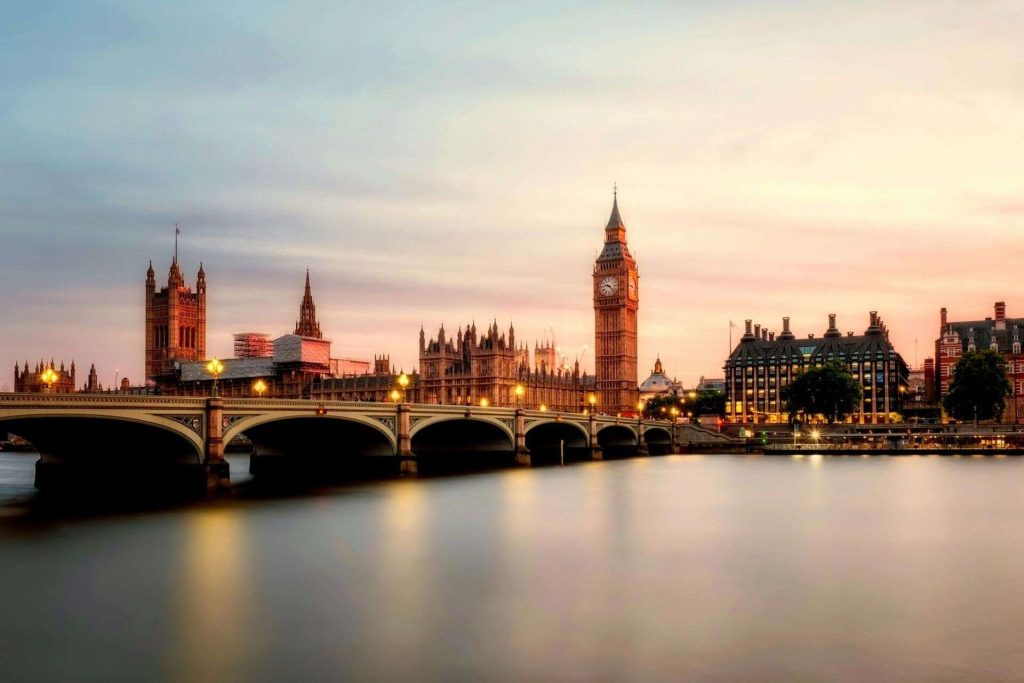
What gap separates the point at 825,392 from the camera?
5310 inches

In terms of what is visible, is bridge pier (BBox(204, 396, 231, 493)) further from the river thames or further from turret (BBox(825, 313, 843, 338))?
turret (BBox(825, 313, 843, 338))

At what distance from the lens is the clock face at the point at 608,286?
623ft

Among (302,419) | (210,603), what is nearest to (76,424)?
(302,419)

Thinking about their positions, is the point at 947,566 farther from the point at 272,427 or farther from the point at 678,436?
the point at 678,436

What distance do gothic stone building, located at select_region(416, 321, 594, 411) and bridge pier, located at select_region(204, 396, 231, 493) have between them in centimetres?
9956

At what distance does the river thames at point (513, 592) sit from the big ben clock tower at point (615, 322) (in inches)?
5181

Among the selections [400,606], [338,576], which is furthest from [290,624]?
[338,576]

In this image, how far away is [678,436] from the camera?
129375mm

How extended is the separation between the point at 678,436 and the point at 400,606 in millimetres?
108425

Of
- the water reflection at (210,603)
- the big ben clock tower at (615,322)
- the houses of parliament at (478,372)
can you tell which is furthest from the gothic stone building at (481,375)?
the water reflection at (210,603)

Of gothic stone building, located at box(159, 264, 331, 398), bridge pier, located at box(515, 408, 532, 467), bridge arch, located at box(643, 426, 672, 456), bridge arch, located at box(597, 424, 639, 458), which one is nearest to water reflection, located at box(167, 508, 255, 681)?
bridge pier, located at box(515, 408, 532, 467)

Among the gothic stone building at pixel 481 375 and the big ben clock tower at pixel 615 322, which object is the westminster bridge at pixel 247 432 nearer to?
the gothic stone building at pixel 481 375

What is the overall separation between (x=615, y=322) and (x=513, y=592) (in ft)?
539

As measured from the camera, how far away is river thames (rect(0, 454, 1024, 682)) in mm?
19000
